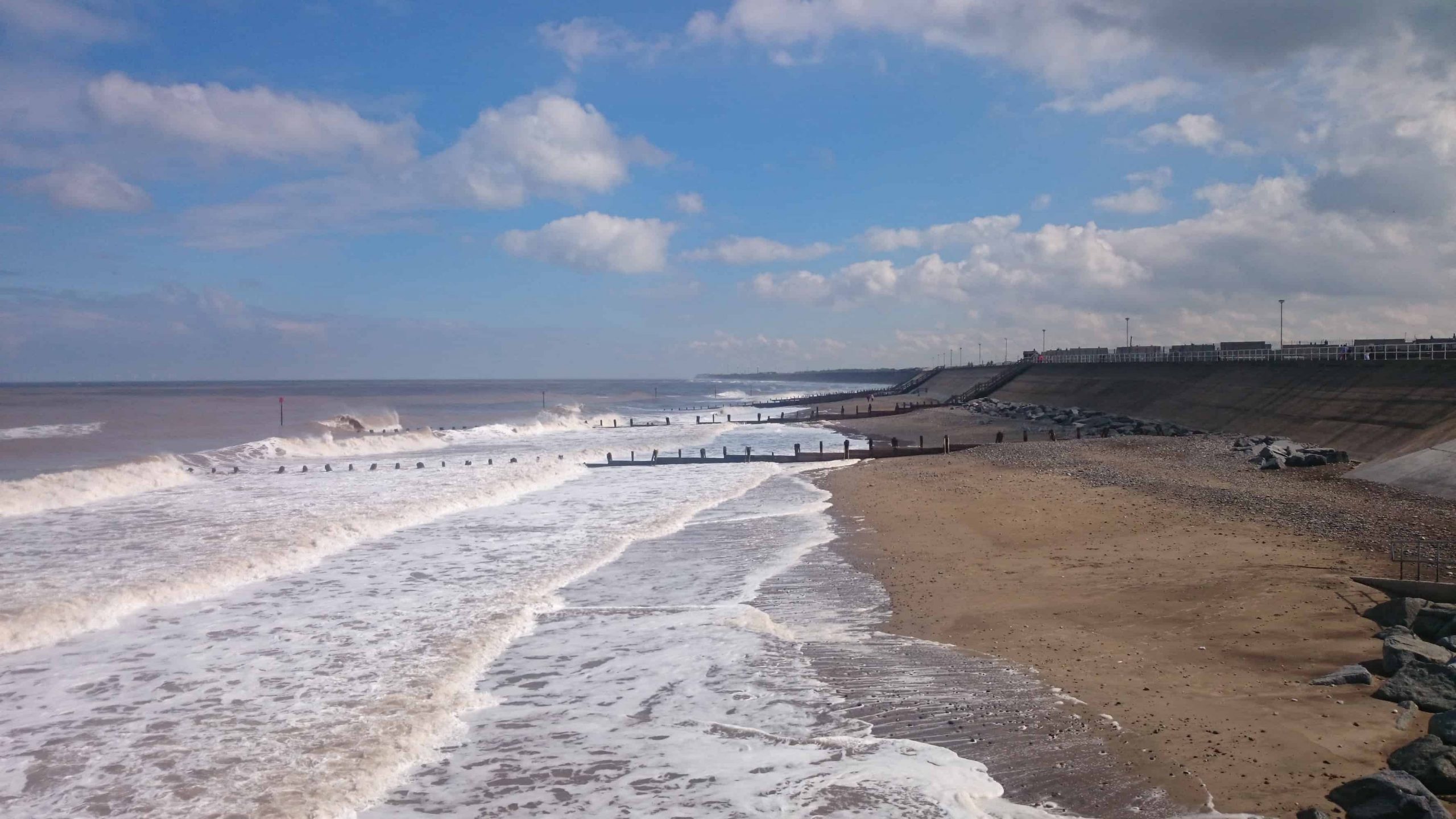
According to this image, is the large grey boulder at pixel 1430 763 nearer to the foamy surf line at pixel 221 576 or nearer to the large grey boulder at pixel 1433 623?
the large grey boulder at pixel 1433 623

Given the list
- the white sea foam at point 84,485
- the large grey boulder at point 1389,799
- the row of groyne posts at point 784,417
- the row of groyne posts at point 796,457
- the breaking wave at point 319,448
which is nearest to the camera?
the large grey boulder at point 1389,799

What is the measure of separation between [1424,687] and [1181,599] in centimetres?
365

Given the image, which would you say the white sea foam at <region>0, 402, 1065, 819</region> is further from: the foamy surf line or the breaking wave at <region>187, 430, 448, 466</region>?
the breaking wave at <region>187, 430, 448, 466</region>

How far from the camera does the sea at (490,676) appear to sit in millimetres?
6656

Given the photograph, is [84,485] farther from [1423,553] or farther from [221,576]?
[1423,553]

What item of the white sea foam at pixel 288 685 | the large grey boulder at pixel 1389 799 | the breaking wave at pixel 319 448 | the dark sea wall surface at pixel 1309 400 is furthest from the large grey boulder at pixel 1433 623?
the breaking wave at pixel 319 448

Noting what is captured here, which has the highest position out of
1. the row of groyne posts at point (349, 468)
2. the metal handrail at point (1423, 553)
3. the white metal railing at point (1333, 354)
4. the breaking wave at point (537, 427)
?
the white metal railing at point (1333, 354)

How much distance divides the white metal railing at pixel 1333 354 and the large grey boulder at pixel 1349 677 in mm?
28685

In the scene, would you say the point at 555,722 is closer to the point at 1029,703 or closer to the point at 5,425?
the point at 1029,703

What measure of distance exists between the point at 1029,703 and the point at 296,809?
6.24 metres

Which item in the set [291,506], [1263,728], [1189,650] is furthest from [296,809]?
[291,506]

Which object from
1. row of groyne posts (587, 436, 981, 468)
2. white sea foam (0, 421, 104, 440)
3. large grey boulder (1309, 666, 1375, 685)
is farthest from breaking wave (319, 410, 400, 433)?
large grey boulder (1309, 666, 1375, 685)

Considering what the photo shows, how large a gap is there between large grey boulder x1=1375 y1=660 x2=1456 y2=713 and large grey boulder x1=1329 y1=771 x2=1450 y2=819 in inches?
66.9

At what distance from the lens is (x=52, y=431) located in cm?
5041
